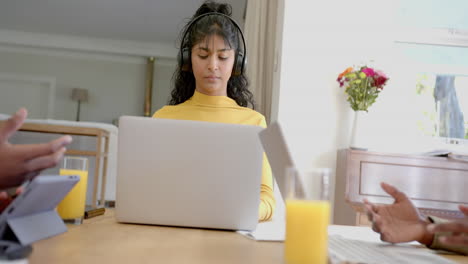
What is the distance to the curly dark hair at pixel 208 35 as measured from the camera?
1.68 metres

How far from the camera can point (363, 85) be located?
2.69m

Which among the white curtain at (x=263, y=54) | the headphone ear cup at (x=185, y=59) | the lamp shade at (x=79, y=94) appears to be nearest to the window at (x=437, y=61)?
the white curtain at (x=263, y=54)

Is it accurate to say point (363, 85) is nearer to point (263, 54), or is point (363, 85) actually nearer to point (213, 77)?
point (263, 54)

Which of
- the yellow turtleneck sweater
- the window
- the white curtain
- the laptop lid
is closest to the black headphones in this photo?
the yellow turtleneck sweater

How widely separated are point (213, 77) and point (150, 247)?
100 centimetres

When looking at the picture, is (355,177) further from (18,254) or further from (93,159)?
(93,159)

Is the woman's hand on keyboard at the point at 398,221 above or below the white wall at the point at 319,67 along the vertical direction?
below

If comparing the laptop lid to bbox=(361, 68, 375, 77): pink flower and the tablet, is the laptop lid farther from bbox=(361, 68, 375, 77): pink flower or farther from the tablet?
bbox=(361, 68, 375, 77): pink flower

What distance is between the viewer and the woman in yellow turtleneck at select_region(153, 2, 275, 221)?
5.46 ft

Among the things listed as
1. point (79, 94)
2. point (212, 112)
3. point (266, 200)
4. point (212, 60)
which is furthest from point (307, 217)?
point (79, 94)

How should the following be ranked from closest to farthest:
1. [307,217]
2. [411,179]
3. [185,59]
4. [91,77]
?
[307,217] → [185,59] → [411,179] → [91,77]

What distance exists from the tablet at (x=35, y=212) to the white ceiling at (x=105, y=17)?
4914 mm

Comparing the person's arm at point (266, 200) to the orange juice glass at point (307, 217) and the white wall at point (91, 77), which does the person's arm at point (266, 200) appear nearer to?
the orange juice glass at point (307, 217)

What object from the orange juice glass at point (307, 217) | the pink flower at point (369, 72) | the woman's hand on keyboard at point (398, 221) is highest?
the pink flower at point (369, 72)
